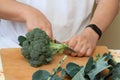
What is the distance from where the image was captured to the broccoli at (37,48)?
31.7 inches

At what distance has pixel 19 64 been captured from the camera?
32.5 inches

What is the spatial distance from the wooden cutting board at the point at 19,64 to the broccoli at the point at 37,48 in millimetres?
18

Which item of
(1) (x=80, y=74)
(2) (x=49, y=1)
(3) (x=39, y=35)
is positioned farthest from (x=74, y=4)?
(1) (x=80, y=74)

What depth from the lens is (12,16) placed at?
3.42 feet

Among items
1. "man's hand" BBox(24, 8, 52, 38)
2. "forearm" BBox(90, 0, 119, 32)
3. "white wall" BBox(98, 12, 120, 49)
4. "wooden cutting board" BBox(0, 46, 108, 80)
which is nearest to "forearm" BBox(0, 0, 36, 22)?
"man's hand" BBox(24, 8, 52, 38)

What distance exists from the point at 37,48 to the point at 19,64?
3.0 inches

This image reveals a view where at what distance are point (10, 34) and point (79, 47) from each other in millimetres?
363

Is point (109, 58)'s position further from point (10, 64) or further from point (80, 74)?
point (10, 64)

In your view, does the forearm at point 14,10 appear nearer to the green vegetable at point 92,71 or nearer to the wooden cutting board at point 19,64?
the wooden cutting board at point 19,64

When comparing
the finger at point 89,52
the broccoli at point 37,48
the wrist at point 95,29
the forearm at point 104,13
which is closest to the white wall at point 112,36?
the forearm at point 104,13

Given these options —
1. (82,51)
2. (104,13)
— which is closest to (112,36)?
(104,13)

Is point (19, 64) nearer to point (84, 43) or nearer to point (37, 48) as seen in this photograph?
point (37, 48)

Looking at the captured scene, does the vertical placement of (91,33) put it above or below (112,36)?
above

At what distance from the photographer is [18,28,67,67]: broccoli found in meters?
0.81
